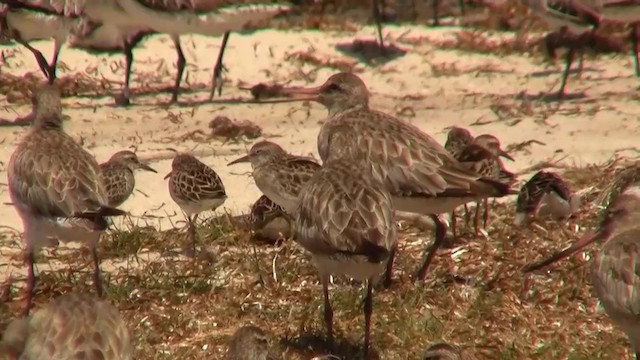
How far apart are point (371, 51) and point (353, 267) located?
8037mm

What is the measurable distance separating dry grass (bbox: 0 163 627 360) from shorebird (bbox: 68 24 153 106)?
207 inches

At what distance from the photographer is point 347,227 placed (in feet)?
26.4

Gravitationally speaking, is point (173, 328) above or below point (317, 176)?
below

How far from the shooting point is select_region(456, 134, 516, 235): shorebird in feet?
33.2

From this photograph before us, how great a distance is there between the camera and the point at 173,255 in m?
9.80

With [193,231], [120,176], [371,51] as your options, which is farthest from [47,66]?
[193,231]

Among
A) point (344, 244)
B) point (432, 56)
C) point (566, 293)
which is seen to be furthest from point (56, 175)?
point (432, 56)

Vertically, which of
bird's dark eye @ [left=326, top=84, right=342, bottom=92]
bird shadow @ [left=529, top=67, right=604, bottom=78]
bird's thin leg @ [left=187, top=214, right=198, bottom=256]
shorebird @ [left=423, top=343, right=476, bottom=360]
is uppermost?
bird's dark eye @ [left=326, top=84, right=342, bottom=92]

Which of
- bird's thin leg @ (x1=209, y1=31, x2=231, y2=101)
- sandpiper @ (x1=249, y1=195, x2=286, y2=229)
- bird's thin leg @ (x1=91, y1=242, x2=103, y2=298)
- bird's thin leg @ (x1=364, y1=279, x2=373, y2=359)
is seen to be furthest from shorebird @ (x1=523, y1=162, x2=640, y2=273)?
bird's thin leg @ (x1=209, y1=31, x2=231, y2=101)

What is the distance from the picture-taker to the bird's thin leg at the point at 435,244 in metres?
9.36

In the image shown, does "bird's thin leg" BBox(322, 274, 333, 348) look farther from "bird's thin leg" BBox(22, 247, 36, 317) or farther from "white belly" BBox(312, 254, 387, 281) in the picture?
"bird's thin leg" BBox(22, 247, 36, 317)

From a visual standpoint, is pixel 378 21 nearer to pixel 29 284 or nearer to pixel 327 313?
pixel 29 284

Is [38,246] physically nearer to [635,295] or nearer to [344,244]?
[344,244]

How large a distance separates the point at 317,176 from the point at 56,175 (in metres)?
1.55
